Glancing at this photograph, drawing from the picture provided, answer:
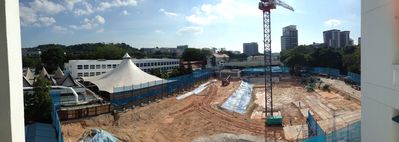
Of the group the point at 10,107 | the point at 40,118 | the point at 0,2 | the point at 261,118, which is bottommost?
the point at 261,118

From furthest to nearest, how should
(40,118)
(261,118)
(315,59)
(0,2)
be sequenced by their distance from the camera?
(315,59)
(261,118)
(40,118)
(0,2)

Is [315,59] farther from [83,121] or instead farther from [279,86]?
[83,121]

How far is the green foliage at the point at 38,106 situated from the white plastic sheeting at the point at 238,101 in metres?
17.0

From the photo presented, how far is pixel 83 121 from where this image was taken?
2353 centimetres

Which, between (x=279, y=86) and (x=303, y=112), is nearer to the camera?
(x=303, y=112)

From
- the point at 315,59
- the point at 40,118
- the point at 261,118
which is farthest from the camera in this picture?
the point at 315,59

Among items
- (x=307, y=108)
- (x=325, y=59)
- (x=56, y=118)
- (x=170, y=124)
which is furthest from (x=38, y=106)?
(x=325, y=59)

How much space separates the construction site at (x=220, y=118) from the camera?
22.0 metres

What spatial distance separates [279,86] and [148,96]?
25960mm

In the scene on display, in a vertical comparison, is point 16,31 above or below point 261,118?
above

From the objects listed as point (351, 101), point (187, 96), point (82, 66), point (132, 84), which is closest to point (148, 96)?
point (132, 84)

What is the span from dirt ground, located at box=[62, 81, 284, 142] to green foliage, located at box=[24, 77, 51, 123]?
181 cm

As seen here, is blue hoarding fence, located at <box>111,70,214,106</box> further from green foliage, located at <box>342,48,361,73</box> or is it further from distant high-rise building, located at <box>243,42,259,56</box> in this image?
distant high-rise building, located at <box>243,42,259,56</box>

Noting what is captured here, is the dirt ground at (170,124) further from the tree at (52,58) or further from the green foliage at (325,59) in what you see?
the tree at (52,58)
